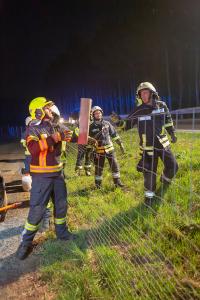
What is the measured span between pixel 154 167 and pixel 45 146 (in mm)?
1949

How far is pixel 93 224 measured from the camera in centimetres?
540

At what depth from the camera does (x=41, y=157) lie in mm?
4641

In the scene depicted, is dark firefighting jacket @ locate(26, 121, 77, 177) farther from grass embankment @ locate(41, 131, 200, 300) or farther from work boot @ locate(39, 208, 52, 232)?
work boot @ locate(39, 208, 52, 232)

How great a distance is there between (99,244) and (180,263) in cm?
122

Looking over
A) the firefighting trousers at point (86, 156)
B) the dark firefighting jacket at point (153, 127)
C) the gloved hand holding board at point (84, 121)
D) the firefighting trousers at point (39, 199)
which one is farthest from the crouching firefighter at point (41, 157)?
the firefighting trousers at point (86, 156)

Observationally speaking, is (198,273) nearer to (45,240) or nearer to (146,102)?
(45,240)

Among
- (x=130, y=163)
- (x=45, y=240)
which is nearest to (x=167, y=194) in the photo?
(x=45, y=240)

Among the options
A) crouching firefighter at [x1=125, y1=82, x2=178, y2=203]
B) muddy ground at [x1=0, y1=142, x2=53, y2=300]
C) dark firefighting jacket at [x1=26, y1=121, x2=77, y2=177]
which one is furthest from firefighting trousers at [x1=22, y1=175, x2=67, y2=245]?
crouching firefighter at [x1=125, y1=82, x2=178, y2=203]

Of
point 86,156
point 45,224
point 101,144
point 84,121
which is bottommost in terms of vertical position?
point 45,224

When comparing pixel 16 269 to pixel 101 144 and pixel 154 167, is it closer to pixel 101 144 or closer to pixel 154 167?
pixel 154 167

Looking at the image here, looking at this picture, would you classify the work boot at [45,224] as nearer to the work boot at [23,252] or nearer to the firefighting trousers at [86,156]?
the work boot at [23,252]

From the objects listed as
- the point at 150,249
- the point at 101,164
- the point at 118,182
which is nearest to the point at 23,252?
the point at 150,249

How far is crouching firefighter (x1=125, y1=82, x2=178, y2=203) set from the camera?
18.1 ft

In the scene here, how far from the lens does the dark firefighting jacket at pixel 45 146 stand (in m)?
4.52
